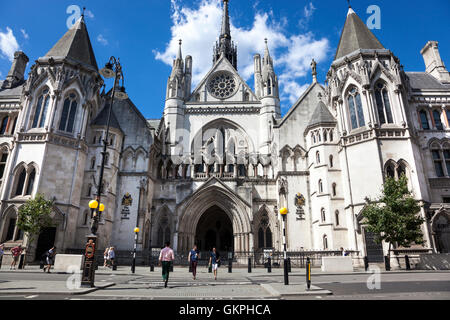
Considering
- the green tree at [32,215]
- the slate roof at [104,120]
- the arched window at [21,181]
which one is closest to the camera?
the green tree at [32,215]

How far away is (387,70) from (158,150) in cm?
2308

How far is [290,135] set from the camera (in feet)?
96.2

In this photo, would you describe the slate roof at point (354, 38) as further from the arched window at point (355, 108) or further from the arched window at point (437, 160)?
the arched window at point (437, 160)

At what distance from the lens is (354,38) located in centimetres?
2664

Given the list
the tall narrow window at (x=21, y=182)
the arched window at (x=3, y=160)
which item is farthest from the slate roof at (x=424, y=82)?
the arched window at (x=3, y=160)

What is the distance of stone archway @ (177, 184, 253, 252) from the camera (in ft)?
88.1

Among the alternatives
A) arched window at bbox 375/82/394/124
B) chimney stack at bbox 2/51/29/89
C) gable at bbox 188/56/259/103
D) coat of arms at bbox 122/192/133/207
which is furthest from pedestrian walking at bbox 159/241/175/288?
chimney stack at bbox 2/51/29/89

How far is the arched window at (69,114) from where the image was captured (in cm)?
2527

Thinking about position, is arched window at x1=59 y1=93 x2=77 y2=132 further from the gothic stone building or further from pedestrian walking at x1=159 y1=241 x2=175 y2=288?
pedestrian walking at x1=159 y1=241 x2=175 y2=288

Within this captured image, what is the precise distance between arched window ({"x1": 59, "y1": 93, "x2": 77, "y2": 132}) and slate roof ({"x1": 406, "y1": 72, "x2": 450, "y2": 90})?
32.3 metres

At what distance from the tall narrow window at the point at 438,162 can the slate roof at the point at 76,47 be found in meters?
32.3
